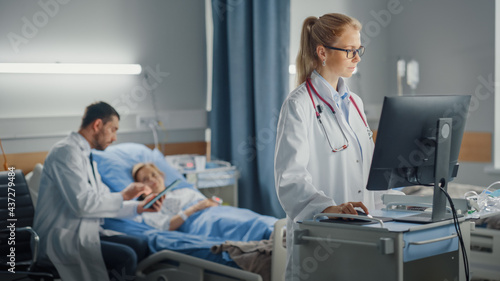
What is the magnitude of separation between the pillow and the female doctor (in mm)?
1616

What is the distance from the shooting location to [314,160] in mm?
2059

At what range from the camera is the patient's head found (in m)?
3.55

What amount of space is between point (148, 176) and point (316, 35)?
1782mm

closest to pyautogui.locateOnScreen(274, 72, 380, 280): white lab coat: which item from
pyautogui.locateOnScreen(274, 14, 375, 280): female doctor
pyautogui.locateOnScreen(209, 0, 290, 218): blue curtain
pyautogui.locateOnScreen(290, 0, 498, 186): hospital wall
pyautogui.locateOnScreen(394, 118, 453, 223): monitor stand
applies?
pyautogui.locateOnScreen(274, 14, 375, 280): female doctor

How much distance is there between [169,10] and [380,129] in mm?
2815

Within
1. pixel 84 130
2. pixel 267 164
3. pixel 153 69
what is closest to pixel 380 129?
pixel 84 130

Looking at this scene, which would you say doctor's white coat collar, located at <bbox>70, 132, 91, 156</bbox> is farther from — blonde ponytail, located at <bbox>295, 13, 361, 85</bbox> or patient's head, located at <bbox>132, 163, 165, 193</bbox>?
blonde ponytail, located at <bbox>295, 13, 361, 85</bbox>

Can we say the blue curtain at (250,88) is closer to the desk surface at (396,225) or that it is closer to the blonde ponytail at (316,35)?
the blonde ponytail at (316,35)

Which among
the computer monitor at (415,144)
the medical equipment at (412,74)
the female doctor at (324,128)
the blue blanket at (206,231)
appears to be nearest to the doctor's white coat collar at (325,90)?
the female doctor at (324,128)

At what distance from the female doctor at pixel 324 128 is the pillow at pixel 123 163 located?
1.62m

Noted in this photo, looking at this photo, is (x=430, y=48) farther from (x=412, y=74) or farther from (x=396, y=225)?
(x=396, y=225)

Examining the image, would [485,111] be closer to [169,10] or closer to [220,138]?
[220,138]

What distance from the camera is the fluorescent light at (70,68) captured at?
342 cm

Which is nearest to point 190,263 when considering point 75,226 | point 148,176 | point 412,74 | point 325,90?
point 75,226
